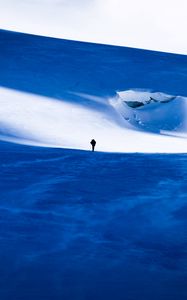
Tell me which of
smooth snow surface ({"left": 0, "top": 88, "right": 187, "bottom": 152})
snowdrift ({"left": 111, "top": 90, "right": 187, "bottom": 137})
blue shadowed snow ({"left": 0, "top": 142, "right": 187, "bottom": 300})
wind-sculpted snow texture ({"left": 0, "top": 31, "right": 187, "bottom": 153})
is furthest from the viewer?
snowdrift ({"left": 111, "top": 90, "right": 187, "bottom": 137})

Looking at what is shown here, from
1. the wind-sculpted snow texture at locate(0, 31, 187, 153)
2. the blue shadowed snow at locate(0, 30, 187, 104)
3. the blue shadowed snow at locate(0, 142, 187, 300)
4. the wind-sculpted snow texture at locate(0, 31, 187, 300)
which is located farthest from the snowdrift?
the blue shadowed snow at locate(0, 142, 187, 300)

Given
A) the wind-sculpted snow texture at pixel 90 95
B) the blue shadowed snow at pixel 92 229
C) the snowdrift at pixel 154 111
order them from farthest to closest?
the snowdrift at pixel 154 111 < the wind-sculpted snow texture at pixel 90 95 < the blue shadowed snow at pixel 92 229

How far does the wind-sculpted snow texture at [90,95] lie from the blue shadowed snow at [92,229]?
2492mm

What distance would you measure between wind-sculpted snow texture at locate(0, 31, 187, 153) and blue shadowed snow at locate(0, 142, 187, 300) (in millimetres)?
2492

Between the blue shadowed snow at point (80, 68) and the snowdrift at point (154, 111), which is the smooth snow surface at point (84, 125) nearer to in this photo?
the snowdrift at point (154, 111)

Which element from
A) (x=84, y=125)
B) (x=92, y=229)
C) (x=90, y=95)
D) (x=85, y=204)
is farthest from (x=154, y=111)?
(x=92, y=229)

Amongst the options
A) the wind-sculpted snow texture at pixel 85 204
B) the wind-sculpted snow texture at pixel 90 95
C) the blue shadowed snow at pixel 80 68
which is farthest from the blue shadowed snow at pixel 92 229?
the blue shadowed snow at pixel 80 68

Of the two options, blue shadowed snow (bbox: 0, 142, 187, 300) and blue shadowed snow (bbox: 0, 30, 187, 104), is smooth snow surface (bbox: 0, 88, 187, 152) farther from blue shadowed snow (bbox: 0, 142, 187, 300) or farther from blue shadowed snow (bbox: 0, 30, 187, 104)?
blue shadowed snow (bbox: 0, 142, 187, 300)

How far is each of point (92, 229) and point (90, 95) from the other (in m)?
8.64

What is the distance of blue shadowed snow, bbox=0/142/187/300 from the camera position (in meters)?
2.48

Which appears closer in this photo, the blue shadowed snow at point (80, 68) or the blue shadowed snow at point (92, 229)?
the blue shadowed snow at point (92, 229)

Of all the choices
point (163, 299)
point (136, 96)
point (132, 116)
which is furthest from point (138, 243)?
point (136, 96)

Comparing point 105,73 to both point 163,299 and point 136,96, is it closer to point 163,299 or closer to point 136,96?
point 136,96

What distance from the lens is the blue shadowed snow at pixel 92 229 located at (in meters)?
2.48
